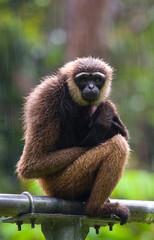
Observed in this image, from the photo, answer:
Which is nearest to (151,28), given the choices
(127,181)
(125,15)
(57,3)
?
Result: (125,15)

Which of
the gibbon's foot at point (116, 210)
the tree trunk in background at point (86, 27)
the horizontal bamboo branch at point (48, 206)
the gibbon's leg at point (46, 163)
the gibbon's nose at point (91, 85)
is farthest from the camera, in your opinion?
the tree trunk in background at point (86, 27)

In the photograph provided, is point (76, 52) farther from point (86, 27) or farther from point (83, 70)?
point (83, 70)

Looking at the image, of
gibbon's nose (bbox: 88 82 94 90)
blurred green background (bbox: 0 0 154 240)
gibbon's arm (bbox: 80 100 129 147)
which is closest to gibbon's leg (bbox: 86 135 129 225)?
gibbon's arm (bbox: 80 100 129 147)

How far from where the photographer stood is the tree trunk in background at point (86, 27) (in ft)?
48.4

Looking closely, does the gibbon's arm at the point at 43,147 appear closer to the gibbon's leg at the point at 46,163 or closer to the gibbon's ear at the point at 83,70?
the gibbon's leg at the point at 46,163

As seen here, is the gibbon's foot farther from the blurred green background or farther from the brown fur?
the blurred green background

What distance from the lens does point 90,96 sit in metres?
6.61

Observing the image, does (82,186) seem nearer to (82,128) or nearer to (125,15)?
(82,128)

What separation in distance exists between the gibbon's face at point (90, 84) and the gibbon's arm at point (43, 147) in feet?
1.65

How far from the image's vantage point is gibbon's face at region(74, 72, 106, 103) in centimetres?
660

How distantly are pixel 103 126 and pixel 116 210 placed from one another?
Result: 1124 millimetres

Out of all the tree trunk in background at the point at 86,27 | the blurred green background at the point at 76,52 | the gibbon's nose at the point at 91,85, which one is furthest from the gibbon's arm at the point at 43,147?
the tree trunk in background at the point at 86,27

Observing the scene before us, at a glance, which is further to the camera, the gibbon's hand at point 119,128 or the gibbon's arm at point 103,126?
the gibbon's hand at point 119,128

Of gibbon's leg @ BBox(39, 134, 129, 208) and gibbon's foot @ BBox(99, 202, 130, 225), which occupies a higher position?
gibbon's leg @ BBox(39, 134, 129, 208)
